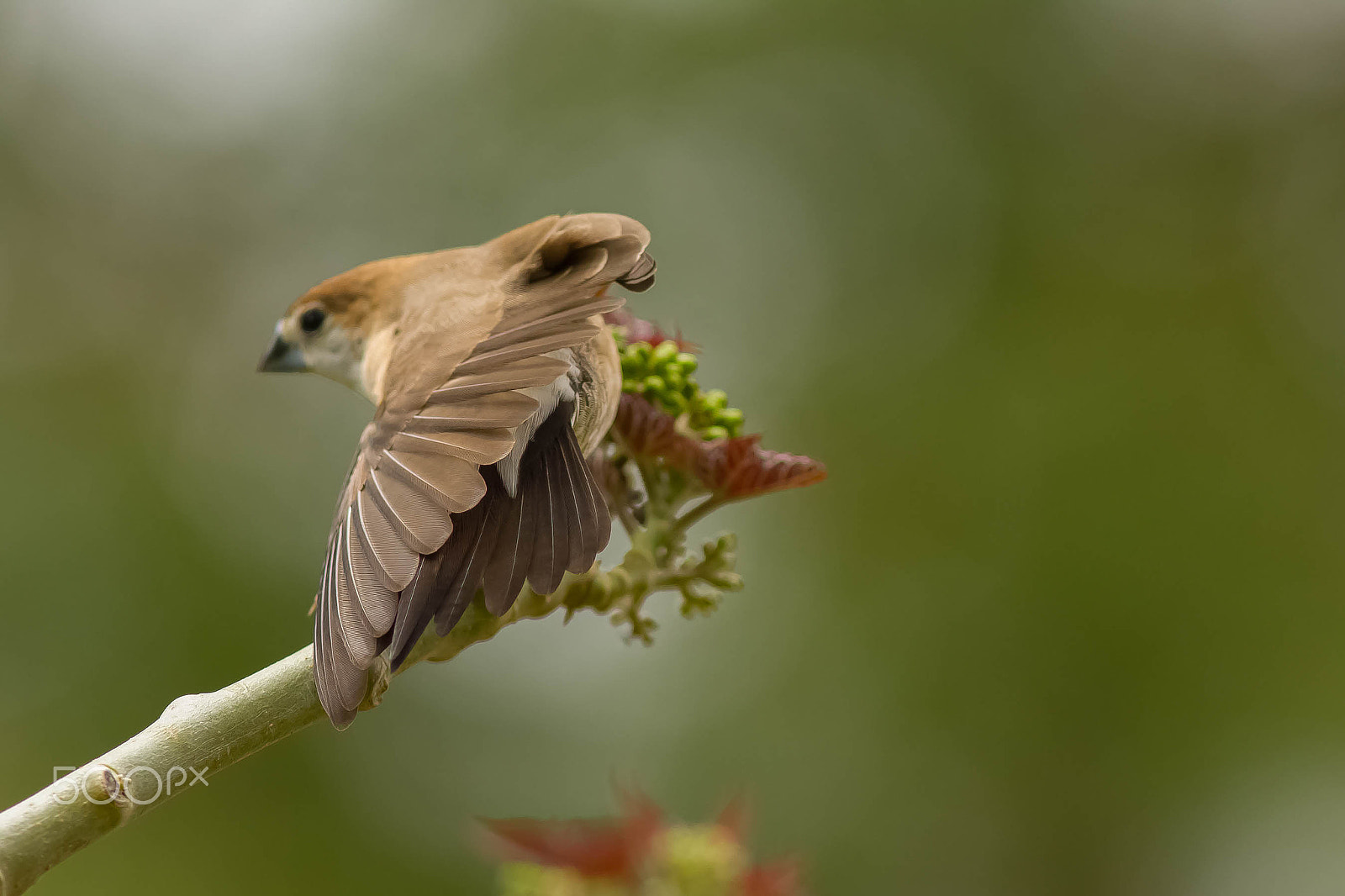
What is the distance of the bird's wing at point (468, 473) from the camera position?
0.70 meters

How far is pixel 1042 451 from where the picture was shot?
14.4 ft

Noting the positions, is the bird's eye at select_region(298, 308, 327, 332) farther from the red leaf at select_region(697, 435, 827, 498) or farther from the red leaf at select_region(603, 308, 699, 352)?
the red leaf at select_region(697, 435, 827, 498)

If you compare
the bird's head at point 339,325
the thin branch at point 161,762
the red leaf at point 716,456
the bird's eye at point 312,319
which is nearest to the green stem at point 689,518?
the red leaf at point 716,456

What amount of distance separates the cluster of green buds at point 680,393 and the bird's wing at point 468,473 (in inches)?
2.7

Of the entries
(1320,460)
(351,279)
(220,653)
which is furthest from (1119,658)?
(351,279)

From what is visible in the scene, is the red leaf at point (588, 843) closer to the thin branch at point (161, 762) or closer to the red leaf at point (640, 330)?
the thin branch at point (161, 762)

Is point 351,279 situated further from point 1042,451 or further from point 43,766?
point 1042,451

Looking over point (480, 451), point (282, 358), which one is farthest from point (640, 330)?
point (282, 358)

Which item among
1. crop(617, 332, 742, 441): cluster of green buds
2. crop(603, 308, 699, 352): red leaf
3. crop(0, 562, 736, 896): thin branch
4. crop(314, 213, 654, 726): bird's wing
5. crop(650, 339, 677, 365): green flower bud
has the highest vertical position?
crop(603, 308, 699, 352): red leaf

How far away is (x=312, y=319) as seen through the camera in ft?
4.41

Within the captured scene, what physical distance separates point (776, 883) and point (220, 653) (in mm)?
3775

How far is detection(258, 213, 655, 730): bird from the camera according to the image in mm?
709

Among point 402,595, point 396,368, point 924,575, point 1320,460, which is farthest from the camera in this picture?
point 924,575

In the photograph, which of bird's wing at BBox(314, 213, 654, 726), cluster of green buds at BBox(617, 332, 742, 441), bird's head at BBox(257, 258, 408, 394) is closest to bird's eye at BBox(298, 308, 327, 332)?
bird's head at BBox(257, 258, 408, 394)
